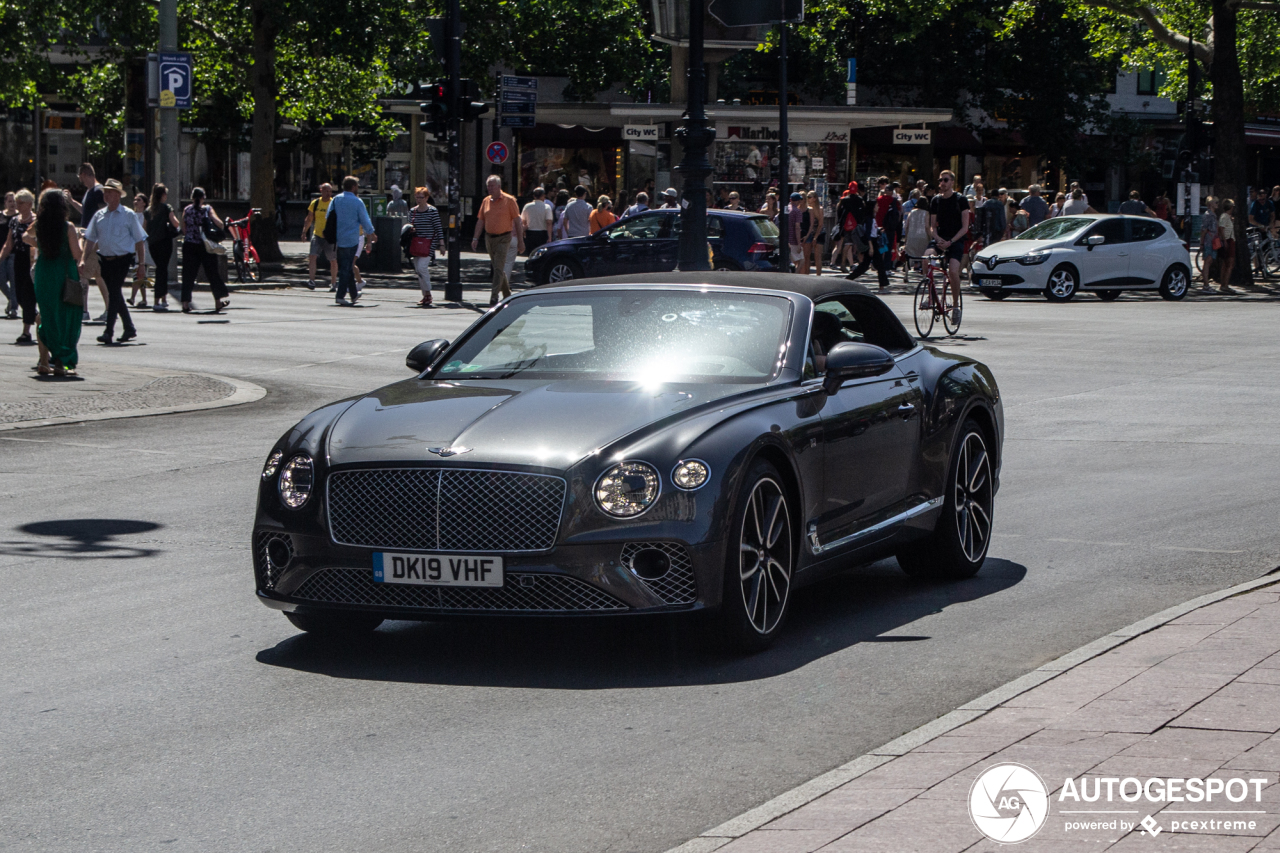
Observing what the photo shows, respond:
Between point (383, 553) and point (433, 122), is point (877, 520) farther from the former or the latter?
point (433, 122)

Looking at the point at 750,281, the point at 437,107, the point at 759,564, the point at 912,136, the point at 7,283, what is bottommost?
the point at 759,564

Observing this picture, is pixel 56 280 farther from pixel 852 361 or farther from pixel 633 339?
pixel 852 361

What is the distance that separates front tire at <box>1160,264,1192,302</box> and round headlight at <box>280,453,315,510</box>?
2952cm

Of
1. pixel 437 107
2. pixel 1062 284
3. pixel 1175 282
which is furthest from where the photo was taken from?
pixel 1175 282

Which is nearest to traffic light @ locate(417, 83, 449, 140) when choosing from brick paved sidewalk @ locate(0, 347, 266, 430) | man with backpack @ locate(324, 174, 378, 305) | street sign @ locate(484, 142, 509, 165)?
man with backpack @ locate(324, 174, 378, 305)

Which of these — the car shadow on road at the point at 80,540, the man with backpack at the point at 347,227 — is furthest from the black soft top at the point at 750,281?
the man with backpack at the point at 347,227

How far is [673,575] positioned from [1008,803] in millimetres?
1944

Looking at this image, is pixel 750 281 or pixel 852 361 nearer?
pixel 852 361

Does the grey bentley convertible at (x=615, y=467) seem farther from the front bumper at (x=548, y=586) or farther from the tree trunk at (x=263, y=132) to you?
the tree trunk at (x=263, y=132)

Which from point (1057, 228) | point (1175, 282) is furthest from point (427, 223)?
point (1175, 282)

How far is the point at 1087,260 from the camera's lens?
32594 mm

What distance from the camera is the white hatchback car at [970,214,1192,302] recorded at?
1270 inches

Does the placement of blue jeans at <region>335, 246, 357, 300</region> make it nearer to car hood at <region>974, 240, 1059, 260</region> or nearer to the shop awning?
car hood at <region>974, 240, 1059, 260</region>

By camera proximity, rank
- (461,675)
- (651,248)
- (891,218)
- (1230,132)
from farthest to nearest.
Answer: (1230,132), (891,218), (651,248), (461,675)
